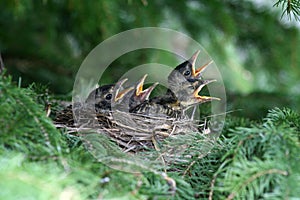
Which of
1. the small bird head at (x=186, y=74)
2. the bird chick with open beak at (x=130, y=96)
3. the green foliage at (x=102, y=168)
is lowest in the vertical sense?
the green foliage at (x=102, y=168)

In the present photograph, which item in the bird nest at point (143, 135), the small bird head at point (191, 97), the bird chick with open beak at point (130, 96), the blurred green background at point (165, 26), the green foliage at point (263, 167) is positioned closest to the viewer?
the green foliage at point (263, 167)

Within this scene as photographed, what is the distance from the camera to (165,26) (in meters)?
2.91

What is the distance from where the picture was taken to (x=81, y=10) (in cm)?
254

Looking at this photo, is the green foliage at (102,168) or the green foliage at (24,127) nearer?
the green foliage at (102,168)

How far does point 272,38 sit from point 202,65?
663 mm

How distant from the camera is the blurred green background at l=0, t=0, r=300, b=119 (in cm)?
270

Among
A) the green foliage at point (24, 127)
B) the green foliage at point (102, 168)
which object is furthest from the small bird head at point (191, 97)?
the green foliage at point (24, 127)

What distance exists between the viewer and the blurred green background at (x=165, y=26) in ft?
8.87

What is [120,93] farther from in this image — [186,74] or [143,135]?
[143,135]

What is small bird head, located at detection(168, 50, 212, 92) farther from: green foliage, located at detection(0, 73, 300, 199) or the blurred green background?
green foliage, located at detection(0, 73, 300, 199)

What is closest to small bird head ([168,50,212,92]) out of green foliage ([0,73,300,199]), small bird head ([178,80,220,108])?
small bird head ([178,80,220,108])

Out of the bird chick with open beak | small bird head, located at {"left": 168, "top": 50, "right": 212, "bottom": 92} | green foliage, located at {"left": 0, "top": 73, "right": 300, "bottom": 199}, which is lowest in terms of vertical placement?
green foliage, located at {"left": 0, "top": 73, "right": 300, "bottom": 199}

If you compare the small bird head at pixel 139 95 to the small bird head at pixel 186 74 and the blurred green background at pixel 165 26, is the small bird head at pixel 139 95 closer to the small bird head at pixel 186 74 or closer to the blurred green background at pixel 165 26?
the small bird head at pixel 186 74

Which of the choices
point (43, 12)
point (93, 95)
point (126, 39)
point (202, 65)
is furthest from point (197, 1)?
point (93, 95)
